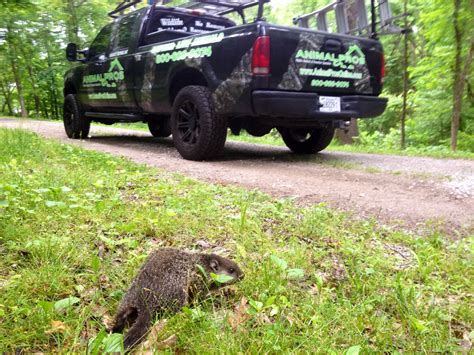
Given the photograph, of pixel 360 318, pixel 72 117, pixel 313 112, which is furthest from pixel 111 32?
pixel 360 318

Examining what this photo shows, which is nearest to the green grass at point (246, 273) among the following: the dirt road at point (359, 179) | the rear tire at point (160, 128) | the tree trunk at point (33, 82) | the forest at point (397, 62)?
the dirt road at point (359, 179)

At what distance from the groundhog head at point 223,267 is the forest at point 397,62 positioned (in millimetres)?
4622

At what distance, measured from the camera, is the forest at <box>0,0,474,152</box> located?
9.20 metres

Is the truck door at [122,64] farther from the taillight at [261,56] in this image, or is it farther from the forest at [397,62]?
the taillight at [261,56]

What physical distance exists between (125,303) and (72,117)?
25.0 ft

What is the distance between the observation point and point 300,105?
5.02 metres

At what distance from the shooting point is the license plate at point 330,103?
5219mm

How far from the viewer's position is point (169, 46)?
19.7ft

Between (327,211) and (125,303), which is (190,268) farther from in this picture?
(327,211)

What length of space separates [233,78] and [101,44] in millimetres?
3814

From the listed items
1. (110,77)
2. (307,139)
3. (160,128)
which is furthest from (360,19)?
(160,128)

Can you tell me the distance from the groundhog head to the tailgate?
3.35 metres

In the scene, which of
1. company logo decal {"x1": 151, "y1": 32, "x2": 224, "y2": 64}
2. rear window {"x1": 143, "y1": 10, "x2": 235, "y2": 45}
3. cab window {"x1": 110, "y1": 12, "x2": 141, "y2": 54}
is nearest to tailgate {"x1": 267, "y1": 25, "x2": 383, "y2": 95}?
company logo decal {"x1": 151, "y1": 32, "x2": 224, "y2": 64}

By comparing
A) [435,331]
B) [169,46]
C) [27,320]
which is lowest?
[435,331]
